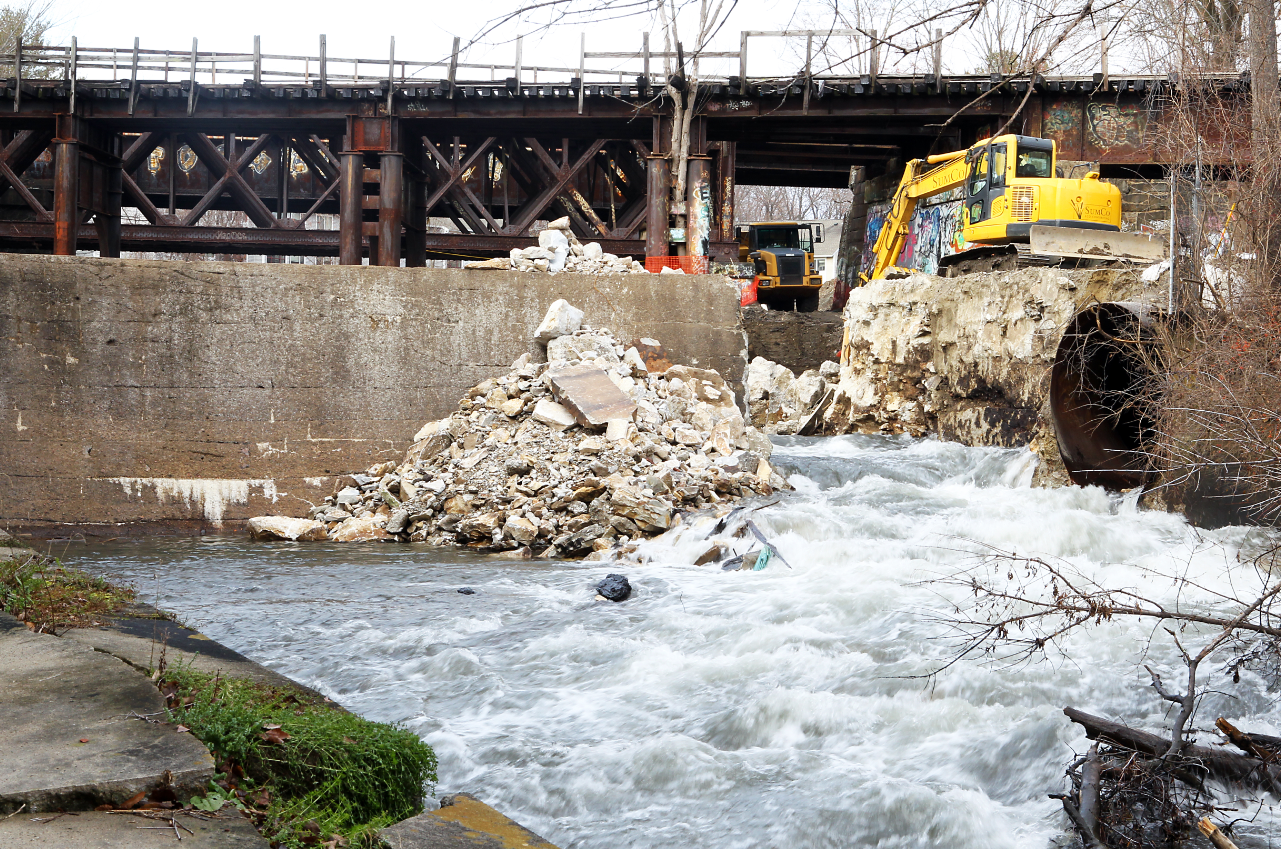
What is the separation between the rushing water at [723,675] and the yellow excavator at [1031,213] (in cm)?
720

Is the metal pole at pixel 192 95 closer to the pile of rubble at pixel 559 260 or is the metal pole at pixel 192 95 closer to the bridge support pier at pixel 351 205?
the bridge support pier at pixel 351 205

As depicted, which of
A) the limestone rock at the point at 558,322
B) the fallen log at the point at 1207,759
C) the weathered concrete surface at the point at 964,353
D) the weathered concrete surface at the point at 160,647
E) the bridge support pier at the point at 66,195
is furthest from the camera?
the bridge support pier at the point at 66,195

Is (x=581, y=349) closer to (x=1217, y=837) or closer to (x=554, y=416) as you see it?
(x=554, y=416)

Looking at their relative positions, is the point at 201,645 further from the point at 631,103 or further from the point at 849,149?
the point at 849,149

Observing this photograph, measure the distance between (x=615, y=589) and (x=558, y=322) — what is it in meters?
3.95

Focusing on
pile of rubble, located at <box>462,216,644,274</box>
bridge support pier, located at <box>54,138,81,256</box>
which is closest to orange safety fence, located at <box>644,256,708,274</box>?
pile of rubble, located at <box>462,216,644,274</box>

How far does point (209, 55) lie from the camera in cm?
1791

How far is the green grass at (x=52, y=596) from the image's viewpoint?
12.5ft

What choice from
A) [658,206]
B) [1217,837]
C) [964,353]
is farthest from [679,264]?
[1217,837]

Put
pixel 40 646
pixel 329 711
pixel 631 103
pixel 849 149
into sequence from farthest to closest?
pixel 849 149 → pixel 631 103 → pixel 40 646 → pixel 329 711

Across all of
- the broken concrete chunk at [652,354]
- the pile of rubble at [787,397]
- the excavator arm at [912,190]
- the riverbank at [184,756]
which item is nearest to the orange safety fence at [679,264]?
the pile of rubble at [787,397]

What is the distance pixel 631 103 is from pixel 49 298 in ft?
35.7

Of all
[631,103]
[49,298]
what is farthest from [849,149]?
[49,298]

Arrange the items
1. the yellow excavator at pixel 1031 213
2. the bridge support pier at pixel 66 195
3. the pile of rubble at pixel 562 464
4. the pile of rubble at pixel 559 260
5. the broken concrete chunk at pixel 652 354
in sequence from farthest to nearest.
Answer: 1. the bridge support pier at pixel 66 195
2. the yellow excavator at pixel 1031 213
3. the pile of rubble at pixel 559 260
4. the broken concrete chunk at pixel 652 354
5. the pile of rubble at pixel 562 464
